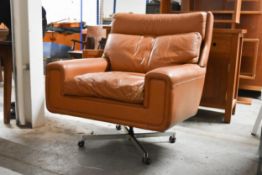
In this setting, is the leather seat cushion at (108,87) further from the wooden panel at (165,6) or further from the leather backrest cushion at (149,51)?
the wooden panel at (165,6)

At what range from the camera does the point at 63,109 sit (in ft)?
6.12

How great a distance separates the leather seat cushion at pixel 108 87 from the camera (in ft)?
5.36

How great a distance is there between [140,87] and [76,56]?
3013mm

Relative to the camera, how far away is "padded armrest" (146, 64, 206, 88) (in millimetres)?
1519

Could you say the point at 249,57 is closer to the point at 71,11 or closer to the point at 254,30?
the point at 254,30

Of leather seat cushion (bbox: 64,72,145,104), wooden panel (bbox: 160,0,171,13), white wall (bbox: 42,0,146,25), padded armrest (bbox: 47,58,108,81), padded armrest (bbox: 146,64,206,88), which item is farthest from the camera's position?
white wall (bbox: 42,0,146,25)

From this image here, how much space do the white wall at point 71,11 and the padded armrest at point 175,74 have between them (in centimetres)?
516

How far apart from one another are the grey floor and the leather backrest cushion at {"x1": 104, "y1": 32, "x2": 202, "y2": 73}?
53 cm

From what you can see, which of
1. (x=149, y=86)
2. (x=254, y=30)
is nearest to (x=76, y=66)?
(x=149, y=86)

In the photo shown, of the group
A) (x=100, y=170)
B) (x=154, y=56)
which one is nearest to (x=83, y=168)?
(x=100, y=170)

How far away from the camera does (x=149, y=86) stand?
5.12 feet

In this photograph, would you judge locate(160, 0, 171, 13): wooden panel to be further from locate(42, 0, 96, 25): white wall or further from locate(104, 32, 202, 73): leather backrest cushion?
locate(42, 0, 96, 25): white wall

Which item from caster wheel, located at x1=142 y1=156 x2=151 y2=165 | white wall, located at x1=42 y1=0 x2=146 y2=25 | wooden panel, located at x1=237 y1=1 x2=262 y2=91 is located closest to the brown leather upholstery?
caster wheel, located at x1=142 y1=156 x2=151 y2=165

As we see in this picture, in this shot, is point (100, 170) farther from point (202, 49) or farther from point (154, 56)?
point (202, 49)
